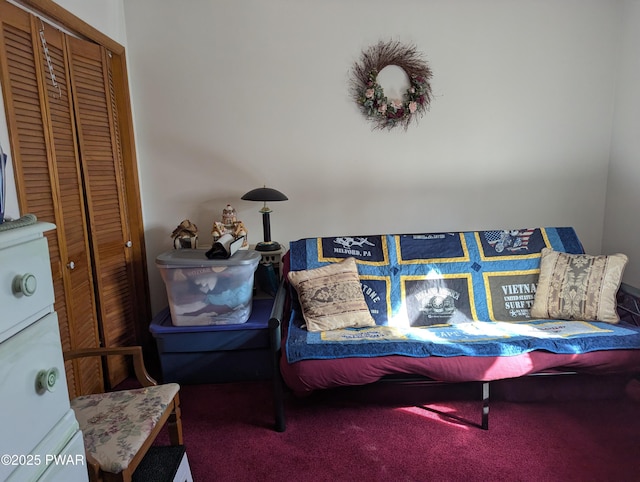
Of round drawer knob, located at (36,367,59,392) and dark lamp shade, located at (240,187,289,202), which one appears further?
dark lamp shade, located at (240,187,289,202)

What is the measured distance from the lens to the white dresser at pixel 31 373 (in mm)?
785

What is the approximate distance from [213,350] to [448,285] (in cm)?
142

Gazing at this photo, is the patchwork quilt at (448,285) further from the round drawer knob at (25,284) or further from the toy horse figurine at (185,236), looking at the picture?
the round drawer knob at (25,284)

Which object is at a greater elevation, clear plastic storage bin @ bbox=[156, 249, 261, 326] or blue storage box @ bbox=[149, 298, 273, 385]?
clear plastic storage bin @ bbox=[156, 249, 261, 326]

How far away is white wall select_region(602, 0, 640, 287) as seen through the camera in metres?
2.60

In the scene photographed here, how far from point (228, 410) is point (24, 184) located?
56.8 inches

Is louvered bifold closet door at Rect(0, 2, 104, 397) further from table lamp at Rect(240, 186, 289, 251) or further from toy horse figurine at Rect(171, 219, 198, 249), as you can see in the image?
table lamp at Rect(240, 186, 289, 251)

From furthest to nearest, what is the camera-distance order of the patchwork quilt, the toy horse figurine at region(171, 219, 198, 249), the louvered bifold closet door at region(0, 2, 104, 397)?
the toy horse figurine at region(171, 219, 198, 249)
the patchwork quilt
the louvered bifold closet door at region(0, 2, 104, 397)

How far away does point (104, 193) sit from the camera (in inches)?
93.6

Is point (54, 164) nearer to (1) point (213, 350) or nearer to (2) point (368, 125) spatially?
(1) point (213, 350)

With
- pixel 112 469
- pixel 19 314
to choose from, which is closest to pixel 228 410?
pixel 112 469

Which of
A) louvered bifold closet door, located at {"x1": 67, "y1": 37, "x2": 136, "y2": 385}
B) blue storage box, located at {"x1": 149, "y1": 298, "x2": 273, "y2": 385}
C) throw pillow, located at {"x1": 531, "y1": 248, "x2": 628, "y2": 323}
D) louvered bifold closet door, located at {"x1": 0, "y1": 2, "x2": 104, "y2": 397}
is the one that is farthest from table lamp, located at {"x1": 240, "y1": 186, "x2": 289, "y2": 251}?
throw pillow, located at {"x1": 531, "y1": 248, "x2": 628, "y2": 323}

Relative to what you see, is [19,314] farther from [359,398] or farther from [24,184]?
[359,398]

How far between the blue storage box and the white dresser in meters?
1.36
